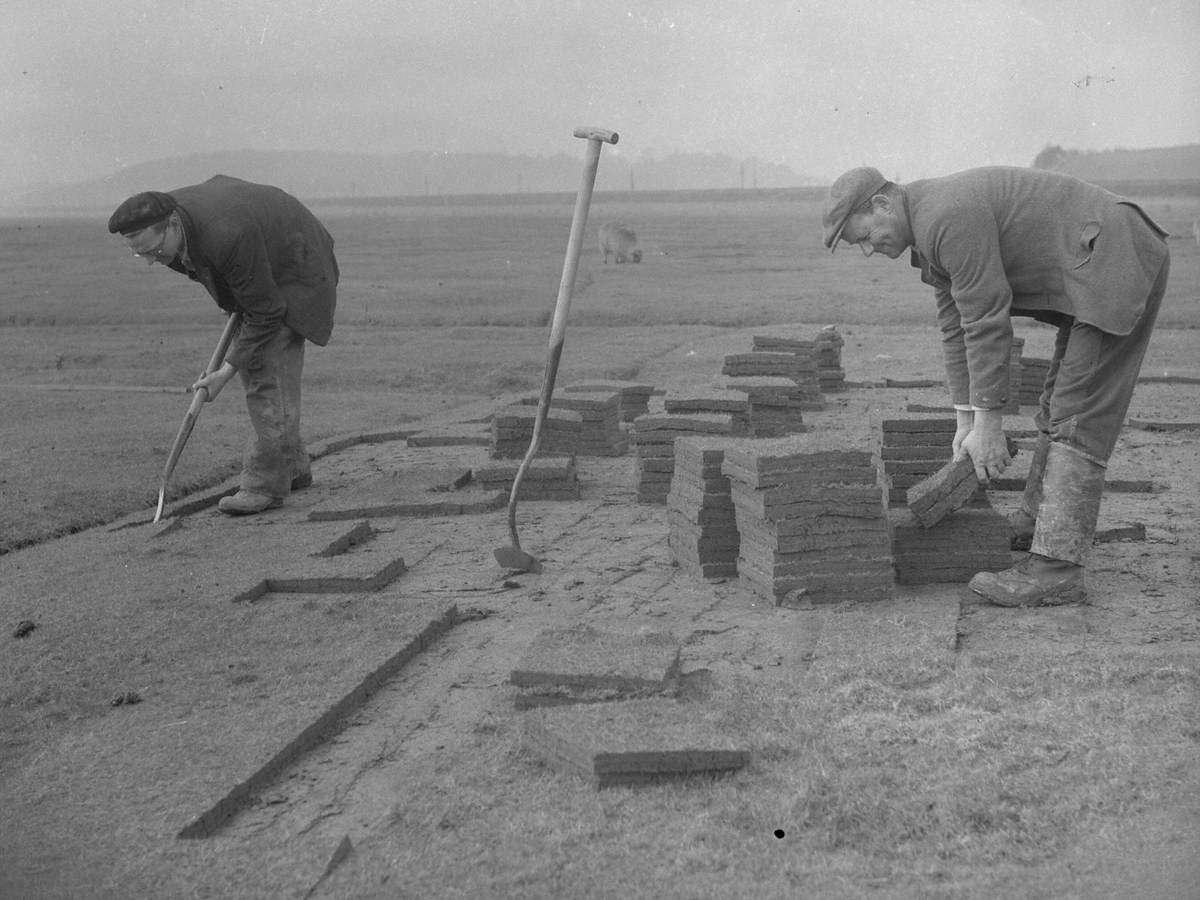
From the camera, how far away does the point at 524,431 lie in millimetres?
8680

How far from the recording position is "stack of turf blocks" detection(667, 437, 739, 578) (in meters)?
5.87

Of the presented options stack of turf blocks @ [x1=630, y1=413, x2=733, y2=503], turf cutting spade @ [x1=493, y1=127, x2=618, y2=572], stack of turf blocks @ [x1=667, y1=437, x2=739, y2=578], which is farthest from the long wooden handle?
stack of turf blocks @ [x1=630, y1=413, x2=733, y2=503]

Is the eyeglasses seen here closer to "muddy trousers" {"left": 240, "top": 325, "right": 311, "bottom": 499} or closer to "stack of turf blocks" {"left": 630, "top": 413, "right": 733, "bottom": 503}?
"muddy trousers" {"left": 240, "top": 325, "right": 311, "bottom": 499}

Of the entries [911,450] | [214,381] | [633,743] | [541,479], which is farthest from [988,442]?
[214,381]

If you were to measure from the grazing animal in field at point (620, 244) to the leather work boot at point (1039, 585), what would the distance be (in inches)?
1012

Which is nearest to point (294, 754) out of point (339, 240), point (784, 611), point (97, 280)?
point (784, 611)

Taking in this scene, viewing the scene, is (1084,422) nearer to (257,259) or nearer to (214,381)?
(257,259)

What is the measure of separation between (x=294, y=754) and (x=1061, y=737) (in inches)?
90.5

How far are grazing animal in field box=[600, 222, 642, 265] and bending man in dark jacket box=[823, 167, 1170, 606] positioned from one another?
25.6 meters

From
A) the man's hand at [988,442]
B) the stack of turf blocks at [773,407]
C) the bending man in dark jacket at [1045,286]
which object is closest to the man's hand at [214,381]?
the stack of turf blocks at [773,407]

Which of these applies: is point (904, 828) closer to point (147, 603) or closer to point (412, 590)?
point (412, 590)

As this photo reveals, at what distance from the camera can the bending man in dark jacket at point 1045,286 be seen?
5074mm

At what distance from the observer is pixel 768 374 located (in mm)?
10578

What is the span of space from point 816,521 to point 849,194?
→ 1.32 meters
